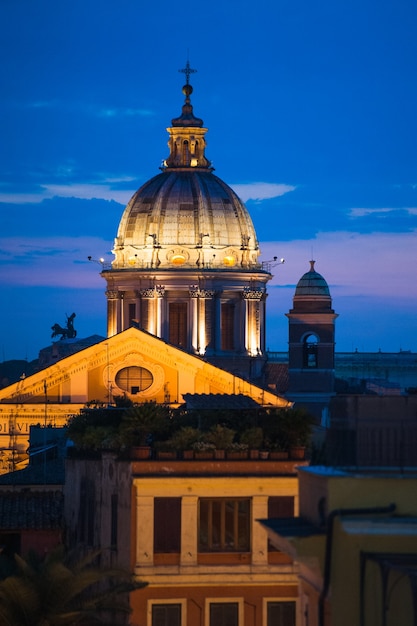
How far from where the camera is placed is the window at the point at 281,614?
4153 centimetres

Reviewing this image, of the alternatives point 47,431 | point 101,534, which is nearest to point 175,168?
point 47,431

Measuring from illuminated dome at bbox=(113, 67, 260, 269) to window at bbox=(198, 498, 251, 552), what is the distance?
82173mm

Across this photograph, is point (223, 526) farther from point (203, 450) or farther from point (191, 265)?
point (191, 265)

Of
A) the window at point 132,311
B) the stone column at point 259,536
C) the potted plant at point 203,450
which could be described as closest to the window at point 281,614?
the stone column at point 259,536

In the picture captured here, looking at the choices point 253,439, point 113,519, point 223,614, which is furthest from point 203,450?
point 223,614

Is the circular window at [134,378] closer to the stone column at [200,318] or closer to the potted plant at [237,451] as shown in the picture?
the stone column at [200,318]

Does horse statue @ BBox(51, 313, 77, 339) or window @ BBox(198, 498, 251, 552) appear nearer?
window @ BBox(198, 498, 251, 552)

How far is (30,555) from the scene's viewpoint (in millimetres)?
43188

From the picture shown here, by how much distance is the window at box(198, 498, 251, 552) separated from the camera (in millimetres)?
41969

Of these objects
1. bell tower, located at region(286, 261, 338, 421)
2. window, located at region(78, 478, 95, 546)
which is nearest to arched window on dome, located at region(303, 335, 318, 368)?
bell tower, located at region(286, 261, 338, 421)

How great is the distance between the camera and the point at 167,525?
1650 inches

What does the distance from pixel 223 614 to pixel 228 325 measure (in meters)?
81.9

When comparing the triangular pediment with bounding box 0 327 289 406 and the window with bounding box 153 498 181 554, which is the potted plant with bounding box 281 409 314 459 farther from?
the triangular pediment with bounding box 0 327 289 406

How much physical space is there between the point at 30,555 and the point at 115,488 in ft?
6.46
